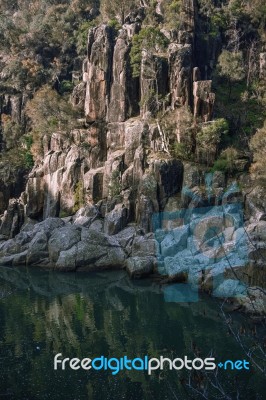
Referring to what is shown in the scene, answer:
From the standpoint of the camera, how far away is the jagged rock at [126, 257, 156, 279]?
4066 centimetres

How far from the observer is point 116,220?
51031 millimetres

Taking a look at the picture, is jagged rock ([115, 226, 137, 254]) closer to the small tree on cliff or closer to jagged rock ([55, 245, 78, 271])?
jagged rock ([55, 245, 78, 271])

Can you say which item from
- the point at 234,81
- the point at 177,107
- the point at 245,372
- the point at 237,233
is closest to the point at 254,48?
the point at 234,81

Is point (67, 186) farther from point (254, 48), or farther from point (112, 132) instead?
point (254, 48)

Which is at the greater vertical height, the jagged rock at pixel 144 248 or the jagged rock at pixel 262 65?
the jagged rock at pixel 262 65

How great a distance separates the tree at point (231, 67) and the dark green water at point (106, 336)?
111 ft

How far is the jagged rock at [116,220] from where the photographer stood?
5062 centimetres

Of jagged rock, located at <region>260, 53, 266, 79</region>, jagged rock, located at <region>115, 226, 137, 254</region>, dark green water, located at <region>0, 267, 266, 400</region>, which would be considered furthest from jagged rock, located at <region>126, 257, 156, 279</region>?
jagged rock, located at <region>260, 53, 266, 79</region>

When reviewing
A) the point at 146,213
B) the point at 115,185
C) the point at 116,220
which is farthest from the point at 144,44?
the point at 116,220

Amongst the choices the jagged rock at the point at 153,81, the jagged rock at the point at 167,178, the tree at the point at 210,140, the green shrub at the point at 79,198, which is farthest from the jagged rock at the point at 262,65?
the green shrub at the point at 79,198

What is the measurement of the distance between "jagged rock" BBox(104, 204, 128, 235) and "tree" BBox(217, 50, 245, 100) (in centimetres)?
2276

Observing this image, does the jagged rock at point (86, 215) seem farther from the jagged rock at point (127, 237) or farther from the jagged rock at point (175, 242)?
the jagged rock at point (175, 242)

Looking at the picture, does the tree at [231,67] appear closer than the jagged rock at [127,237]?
No

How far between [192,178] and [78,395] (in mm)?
34191
